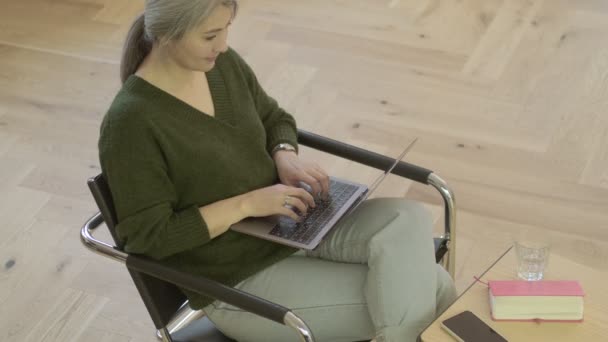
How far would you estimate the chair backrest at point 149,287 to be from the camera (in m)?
1.83

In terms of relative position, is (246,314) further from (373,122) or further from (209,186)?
(373,122)

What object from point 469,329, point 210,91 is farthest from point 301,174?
point 469,329

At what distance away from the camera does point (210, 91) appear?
6.72 ft

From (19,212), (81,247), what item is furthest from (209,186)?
(19,212)

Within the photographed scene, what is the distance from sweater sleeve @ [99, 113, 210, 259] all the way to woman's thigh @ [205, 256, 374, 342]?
7.8 inches

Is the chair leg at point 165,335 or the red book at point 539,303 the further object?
the chair leg at point 165,335

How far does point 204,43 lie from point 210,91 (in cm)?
22

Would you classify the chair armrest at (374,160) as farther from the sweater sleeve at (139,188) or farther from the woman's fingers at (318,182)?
the sweater sleeve at (139,188)

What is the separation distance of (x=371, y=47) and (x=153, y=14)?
1981 mm

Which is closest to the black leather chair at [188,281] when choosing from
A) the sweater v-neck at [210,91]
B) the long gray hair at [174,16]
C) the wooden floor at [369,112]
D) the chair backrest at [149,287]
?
the chair backrest at [149,287]

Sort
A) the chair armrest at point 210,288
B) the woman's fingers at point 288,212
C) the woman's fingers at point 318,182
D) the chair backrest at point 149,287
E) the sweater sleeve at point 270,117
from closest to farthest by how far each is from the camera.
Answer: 1. the chair armrest at point 210,288
2. the chair backrest at point 149,287
3. the woman's fingers at point 288,212
4. the woman's fingers at point 318,182
5. the sweater sleeve at point 270,117

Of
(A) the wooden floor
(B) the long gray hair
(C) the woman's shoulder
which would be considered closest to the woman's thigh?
(C) the woman's shoulder

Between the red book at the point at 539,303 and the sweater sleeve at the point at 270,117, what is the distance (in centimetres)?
62

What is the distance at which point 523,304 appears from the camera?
1.81 m
